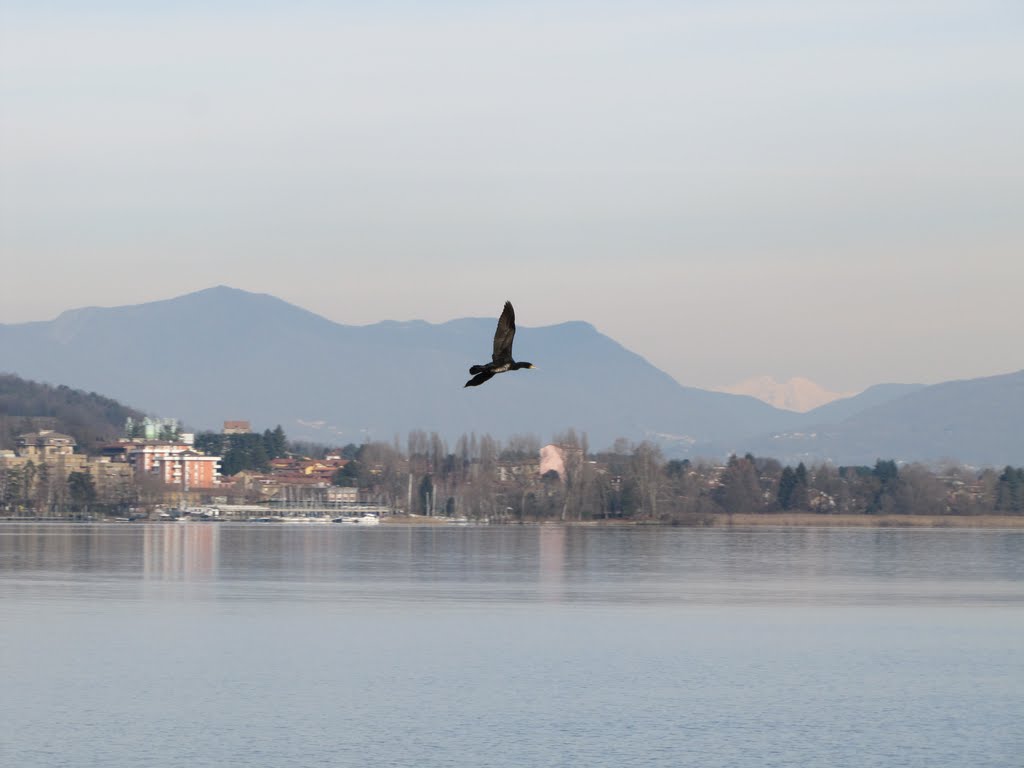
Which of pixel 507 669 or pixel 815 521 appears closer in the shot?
pixel 507 669

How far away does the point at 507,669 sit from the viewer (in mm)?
34000

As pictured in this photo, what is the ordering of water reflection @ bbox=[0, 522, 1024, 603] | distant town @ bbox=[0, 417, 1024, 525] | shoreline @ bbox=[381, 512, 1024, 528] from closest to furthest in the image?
water reflection @ bbox=[0, 522, 1024, 603] < distant town @ bbox=[0, 417, 1024, 525] < shoreline @ bbox=[381, 512, 1024, 528]

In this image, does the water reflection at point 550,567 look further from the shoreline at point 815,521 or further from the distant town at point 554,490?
the shoreline at point 815,521

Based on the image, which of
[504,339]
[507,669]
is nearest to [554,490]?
[507,669]

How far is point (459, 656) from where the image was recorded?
35.9 meters

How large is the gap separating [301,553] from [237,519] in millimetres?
108768

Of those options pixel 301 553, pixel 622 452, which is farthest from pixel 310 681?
pixel 622 452

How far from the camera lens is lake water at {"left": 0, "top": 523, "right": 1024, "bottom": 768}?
26.2 meters

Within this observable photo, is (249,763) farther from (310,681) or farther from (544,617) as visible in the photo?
(544,617)

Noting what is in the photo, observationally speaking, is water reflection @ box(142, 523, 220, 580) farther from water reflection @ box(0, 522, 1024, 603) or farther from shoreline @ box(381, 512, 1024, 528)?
shoreline @ box(381, 512, 1024, 528)

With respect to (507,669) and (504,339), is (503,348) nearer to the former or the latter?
(504,339)

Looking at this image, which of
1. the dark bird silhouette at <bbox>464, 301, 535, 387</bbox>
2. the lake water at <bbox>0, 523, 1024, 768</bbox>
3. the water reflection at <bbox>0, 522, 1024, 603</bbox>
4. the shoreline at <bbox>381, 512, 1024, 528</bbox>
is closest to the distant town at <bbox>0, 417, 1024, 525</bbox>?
the shoreline at <bbox>381, 512, 1024, 528</bbox>

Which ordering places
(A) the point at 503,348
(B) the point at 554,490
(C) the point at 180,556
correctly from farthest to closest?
(B) the point at 554,490 < (C) the point at 180,556 < (A) the point at 503,348

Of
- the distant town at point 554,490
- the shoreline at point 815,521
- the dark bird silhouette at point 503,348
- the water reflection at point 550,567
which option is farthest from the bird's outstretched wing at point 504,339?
the shoreline at point 815,521
